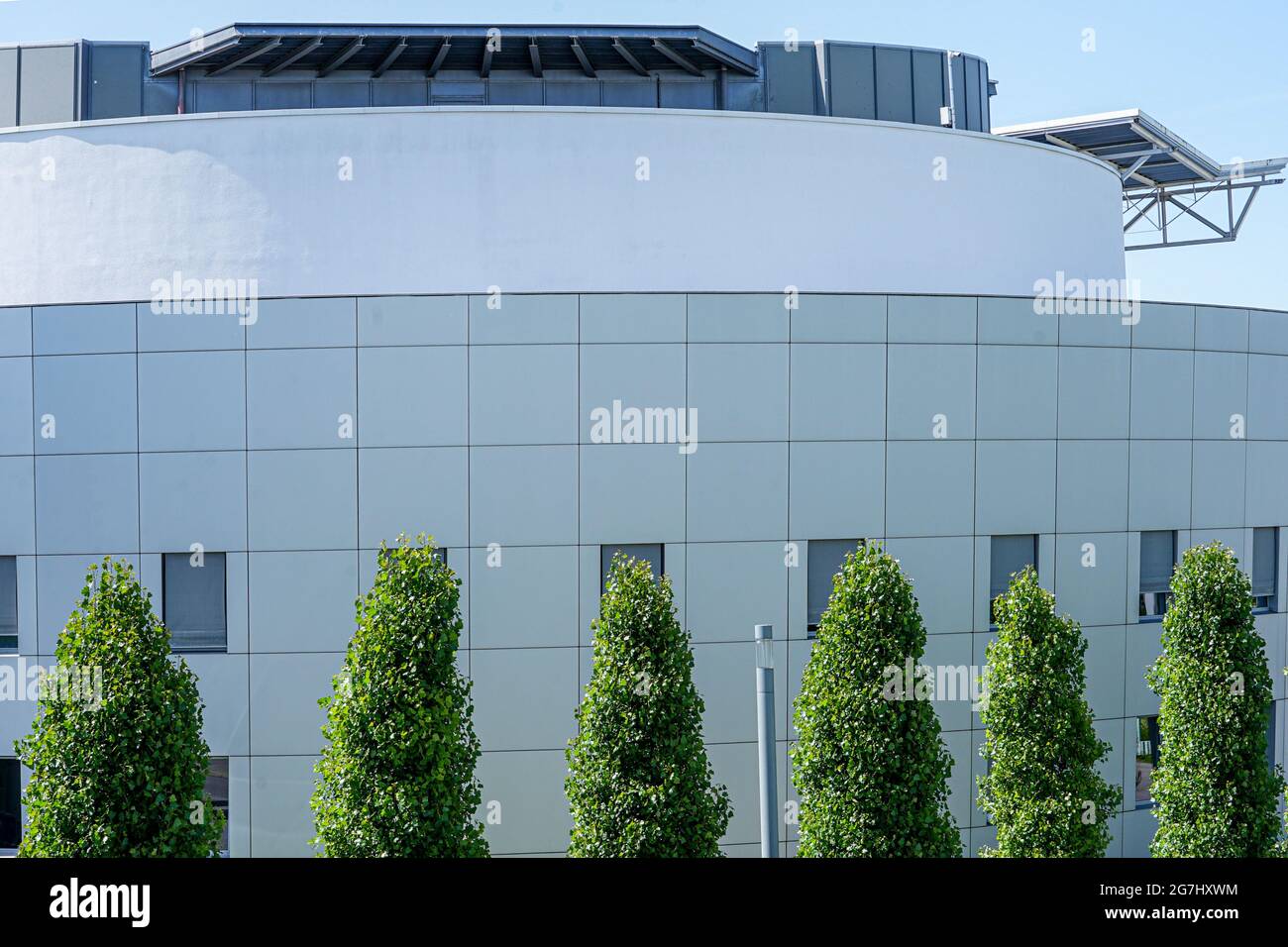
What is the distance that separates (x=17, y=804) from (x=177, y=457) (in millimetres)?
6558

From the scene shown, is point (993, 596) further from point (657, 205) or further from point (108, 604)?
point (108, 604)

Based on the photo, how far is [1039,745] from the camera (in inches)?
586

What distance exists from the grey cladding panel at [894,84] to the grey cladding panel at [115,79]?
1565cm

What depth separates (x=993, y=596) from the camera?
17.9 m

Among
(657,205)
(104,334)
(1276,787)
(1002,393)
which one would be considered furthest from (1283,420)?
(104,334)

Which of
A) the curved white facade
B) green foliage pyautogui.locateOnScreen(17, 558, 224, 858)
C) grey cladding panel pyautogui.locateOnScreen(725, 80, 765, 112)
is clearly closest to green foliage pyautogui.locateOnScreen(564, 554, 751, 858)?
green foliage pyautogui.locateOnScreen(17, 558, 224, 858)

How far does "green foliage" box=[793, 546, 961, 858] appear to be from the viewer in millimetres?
13766

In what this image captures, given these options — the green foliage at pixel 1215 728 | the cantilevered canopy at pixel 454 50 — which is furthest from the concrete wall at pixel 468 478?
the cantilevered canopy at pixel 454 50

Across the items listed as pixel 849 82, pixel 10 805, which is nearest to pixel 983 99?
pixel 849 82

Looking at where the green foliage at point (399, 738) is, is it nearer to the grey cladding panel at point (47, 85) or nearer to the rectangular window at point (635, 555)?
the rectangular window at point (635, 555)

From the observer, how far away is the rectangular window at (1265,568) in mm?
19688

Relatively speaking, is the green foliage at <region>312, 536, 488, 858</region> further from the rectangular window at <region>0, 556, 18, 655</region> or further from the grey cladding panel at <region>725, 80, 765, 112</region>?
the grey cladding panel at <region>725, 80, 765, 112</region>
